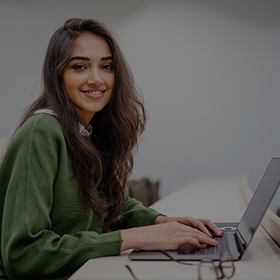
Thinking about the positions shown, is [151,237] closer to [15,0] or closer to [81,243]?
[81,243]

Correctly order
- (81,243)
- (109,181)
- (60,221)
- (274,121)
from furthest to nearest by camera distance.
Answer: (274,121), (109,181), (60,221), (81,243)

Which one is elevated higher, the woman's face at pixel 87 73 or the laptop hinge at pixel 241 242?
the woman's face at pixel 87 73

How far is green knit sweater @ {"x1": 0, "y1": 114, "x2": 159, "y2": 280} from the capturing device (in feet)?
2.48

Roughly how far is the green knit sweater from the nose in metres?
0.20

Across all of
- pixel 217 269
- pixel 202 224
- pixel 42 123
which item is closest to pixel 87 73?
pixel 42 123

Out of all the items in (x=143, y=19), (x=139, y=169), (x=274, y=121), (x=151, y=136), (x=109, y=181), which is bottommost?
(x=139, y=169)

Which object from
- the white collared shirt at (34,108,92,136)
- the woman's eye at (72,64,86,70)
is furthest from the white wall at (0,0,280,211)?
the woman's eye at (72,64,86,70)

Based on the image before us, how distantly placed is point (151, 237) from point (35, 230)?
27 cm

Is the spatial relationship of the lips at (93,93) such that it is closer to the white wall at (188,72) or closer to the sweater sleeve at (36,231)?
the sweater sleeve at (36,231)

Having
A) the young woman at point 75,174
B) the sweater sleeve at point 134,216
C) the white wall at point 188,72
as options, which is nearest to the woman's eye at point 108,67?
the young woman at point 75,174

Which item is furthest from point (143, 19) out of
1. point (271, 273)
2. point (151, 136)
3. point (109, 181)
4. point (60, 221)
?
point (271, 273)

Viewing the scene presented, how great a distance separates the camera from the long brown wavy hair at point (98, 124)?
3.16 ft

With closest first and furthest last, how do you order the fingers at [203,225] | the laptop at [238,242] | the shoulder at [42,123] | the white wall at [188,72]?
the laptop at [238,242] → the shoulder at [42,123] → the fingers at [203,225] → the white wall at [188,72]

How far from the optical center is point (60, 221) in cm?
91
